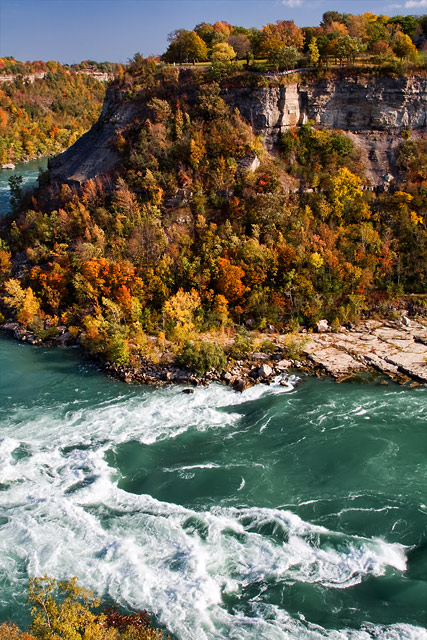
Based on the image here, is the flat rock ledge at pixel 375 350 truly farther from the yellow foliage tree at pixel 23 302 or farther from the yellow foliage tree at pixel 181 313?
the yellow foliage tree at pixel 23 302

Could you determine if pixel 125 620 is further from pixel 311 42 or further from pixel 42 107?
pixel 42 107

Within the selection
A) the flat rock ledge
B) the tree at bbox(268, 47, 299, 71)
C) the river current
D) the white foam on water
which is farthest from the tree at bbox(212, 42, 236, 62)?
the white foam on water

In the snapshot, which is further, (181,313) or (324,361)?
(181,313)

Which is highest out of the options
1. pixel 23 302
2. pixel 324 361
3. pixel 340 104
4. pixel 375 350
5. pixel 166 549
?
pixel 340 104

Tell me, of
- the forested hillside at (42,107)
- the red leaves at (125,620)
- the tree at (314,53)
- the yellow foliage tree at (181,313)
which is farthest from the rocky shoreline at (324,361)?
the forested hillside at (42,107)

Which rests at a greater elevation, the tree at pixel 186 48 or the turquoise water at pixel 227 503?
the tree at pixel 186 48

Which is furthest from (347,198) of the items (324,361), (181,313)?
(181,313)
